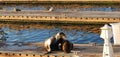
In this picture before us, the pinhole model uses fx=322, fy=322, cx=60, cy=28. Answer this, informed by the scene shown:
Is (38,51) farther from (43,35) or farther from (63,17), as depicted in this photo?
(63,17)

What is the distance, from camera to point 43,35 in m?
40.4

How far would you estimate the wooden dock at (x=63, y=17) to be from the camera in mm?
42531

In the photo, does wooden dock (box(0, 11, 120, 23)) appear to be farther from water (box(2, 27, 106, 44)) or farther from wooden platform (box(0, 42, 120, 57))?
wooden platform (box(0, 42, 120, 57))

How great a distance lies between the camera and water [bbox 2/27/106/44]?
37756 millimetres

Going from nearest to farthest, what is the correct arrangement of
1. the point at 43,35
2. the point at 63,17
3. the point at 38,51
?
the point at 38,51
the point at 43,35
the point at 63,17

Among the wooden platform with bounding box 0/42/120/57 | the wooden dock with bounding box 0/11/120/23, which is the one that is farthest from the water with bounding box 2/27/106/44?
the wooden platform with bounding box 0/42/120/57

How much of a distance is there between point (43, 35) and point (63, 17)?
5512 millimetres

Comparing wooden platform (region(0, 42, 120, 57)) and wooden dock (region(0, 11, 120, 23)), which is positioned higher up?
wooden dock (region(0, 11, 120, 23))

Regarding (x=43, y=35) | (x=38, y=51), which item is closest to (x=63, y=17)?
(x=43, y=35)

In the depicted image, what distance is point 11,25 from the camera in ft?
155

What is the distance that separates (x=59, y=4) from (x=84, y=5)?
575cm

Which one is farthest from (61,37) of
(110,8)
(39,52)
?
(110,8)

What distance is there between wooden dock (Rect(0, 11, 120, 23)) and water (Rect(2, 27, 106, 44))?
5.70 ft

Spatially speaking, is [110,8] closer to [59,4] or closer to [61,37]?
[59,4]
